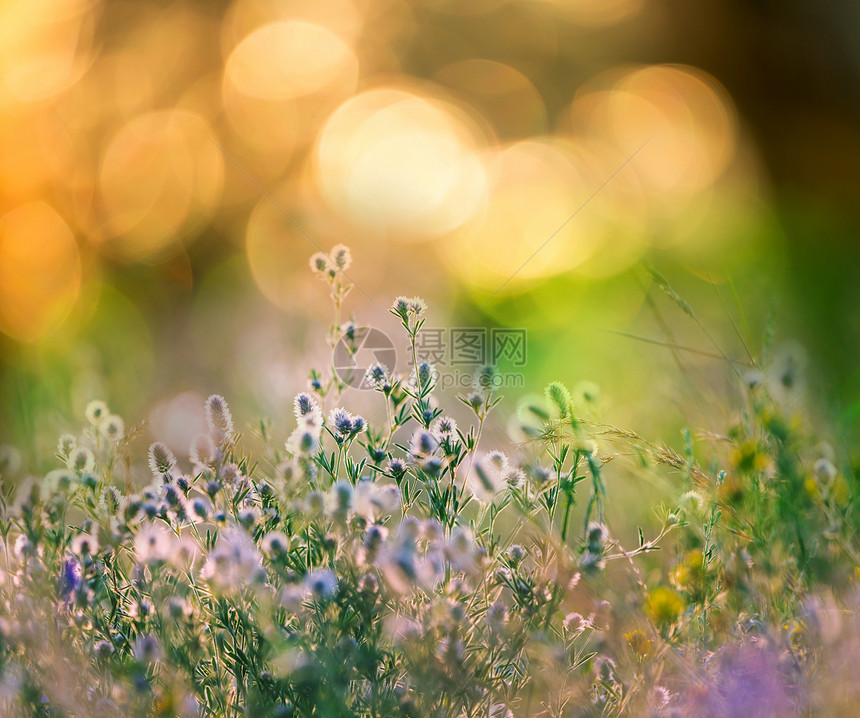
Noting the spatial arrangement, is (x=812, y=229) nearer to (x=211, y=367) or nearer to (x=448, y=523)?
(x=211, y=367)

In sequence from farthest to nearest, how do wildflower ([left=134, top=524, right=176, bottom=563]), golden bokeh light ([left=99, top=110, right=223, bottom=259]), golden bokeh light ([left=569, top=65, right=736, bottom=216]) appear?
golden bokeh light ([left=99, top=110, right=223, bottom=259]) → golden bokeh light ([left=569, top=65, right=736, bottom=216]) → wildflower ([left=134, top=524, right=176, bottom=563])

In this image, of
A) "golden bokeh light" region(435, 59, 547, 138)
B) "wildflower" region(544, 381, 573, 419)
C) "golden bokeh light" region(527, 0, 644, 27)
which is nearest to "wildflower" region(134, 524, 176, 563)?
"wildflower" region(544, 381, 573, 419)

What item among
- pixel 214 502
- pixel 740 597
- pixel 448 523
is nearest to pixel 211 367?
pixel 214 502

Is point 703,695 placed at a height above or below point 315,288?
above

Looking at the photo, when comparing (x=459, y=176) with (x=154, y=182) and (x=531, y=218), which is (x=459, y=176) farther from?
(x=154, y=182)

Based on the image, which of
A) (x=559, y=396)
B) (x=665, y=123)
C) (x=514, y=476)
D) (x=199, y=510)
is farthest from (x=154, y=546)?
(x=665, y=123)

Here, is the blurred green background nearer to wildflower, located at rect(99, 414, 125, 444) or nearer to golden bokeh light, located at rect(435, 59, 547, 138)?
golden bokeh light, located at rect(435, 59, 547, 138)
